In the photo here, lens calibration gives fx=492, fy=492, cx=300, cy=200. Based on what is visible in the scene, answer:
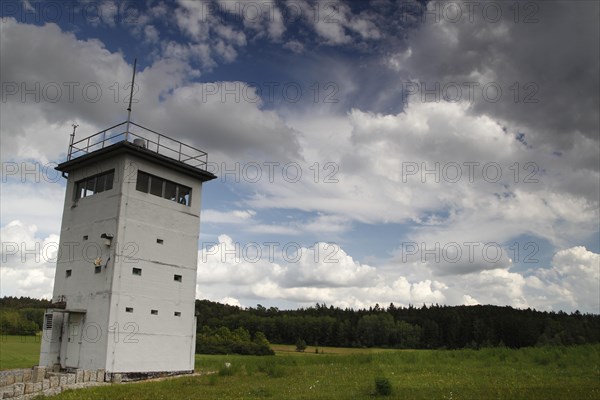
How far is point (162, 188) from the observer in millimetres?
30203

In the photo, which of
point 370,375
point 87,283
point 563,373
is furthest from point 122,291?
point 563,373

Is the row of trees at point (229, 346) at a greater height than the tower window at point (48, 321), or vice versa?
the tower window at point (48, 321)

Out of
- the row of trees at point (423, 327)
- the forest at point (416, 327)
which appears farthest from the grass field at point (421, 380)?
the row of trees at point (423, 327)

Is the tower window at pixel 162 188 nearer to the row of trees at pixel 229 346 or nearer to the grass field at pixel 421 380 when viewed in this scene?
the grass field at pixel 421 380

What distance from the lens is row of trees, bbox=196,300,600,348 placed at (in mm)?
102375

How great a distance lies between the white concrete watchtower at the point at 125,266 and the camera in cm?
2636

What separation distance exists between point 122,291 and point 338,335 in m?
101

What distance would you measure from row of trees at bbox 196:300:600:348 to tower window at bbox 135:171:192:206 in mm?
79351

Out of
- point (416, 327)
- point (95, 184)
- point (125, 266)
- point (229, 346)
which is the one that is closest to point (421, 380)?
point (125, 266)

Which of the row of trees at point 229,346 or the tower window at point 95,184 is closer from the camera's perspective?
the tower window at point 95,184

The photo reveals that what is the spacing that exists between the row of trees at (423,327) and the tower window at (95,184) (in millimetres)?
79289

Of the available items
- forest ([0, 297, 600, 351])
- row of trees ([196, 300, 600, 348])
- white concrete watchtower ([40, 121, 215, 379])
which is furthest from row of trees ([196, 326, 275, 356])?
white concrete watchtower ([40, 121, 215, 379])

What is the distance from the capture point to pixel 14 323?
85.8 meters

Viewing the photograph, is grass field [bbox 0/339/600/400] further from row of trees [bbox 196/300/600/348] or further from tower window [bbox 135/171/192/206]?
row of trees [bbox 196/300/600/348]
